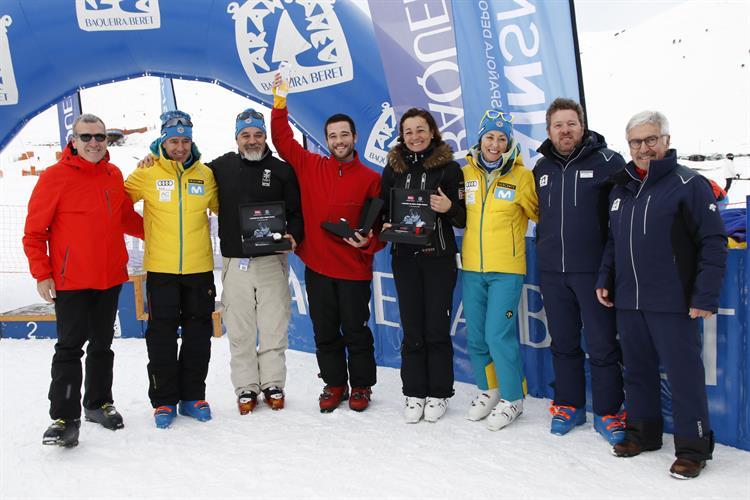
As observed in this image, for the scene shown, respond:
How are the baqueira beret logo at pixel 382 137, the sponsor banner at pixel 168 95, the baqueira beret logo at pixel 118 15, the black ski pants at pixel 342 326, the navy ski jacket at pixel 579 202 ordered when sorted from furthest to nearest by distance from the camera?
the sponsor banner at pixel 168 95 < the baqueira beret logo at pixel 118 15 < the baqueira beret logo at pixel 382 137 < the black ski pants at pixel 342 326 < the navy ski jacket at pixel 579 202

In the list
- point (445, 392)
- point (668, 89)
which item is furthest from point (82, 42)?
point (668, 89)

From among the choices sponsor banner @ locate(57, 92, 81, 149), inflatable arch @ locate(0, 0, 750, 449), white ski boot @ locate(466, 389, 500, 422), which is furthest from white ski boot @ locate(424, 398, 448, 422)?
sponsor banner @ locate(57, 92, 81, 149)

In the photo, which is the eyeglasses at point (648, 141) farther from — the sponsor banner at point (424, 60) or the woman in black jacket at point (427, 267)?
the sponsor banner at point (424, 60)

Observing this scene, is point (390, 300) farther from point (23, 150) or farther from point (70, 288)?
point (23, 150)

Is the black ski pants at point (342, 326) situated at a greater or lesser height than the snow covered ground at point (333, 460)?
greater

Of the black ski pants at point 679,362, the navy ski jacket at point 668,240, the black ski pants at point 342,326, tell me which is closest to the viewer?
the navy ski jacket at point 668,240

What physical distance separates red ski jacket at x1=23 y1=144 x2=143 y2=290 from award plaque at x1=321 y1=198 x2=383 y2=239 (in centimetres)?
121

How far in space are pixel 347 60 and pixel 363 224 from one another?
1.61 meters

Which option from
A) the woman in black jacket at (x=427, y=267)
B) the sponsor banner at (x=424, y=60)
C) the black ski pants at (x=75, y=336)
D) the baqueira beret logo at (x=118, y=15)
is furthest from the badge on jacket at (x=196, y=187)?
the baqueira beret logo at (x=118, y=15)

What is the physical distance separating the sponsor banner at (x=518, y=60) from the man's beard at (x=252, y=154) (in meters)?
1.44

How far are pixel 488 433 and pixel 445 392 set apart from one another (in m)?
0.35

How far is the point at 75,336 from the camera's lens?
3215 millimetres

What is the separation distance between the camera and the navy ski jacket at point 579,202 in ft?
10.1

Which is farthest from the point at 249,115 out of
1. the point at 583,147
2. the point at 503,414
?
the point at 503,414
